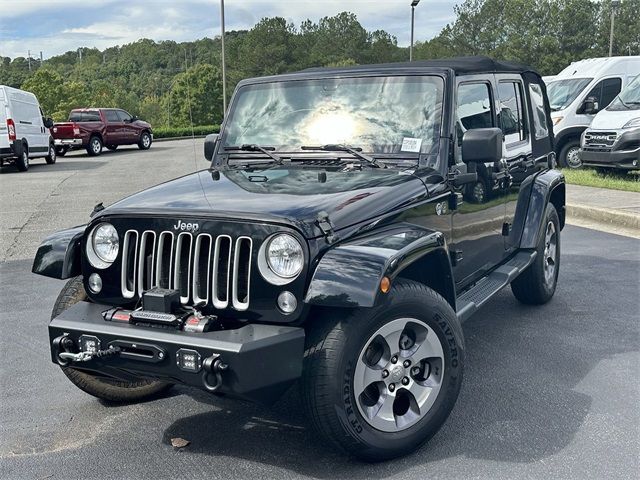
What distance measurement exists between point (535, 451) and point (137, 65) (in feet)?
326

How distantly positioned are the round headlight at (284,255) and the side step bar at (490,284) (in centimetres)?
126

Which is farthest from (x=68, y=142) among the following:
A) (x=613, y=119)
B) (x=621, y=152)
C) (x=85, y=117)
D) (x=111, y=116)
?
(x=621, y=152)

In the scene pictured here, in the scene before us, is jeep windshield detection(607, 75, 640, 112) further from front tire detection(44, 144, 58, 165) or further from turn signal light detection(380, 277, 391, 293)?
front tire detection(44, 144, 58, 165)

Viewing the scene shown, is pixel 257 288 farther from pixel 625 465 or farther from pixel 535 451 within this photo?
pixel 625 465

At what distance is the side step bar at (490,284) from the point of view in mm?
4355

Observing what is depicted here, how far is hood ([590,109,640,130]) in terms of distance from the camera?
1386 centimetres

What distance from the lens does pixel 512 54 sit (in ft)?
248

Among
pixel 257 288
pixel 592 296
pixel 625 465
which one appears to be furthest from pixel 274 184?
pixel 592 296

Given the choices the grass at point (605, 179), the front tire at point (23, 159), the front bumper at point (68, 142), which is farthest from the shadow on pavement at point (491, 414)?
the front bumper at point (68, 142)

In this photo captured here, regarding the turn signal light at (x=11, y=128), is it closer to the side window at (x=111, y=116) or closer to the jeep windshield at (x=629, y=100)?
the side window at (x=111, y=116)

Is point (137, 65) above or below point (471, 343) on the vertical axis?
above

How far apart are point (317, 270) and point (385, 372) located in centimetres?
64

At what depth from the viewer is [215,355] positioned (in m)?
3.11

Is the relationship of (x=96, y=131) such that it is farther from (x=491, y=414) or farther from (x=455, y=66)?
(x=491, y=414)
